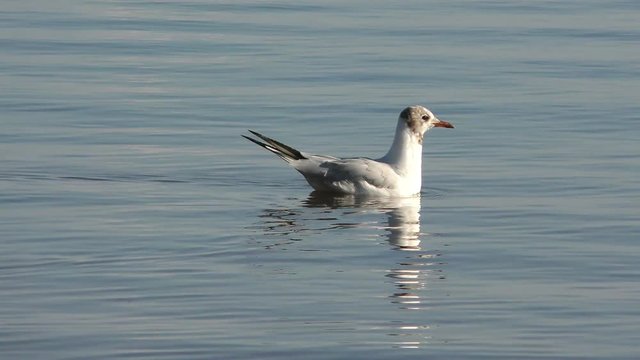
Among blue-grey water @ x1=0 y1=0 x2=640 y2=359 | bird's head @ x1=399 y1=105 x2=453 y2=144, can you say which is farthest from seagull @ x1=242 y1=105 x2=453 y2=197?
bird's head @ x1=399 y1=105 x2=453 y2=144

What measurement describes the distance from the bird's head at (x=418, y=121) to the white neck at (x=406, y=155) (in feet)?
0.15

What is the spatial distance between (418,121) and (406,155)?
612 millimetres

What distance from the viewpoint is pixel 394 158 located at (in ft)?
55.3

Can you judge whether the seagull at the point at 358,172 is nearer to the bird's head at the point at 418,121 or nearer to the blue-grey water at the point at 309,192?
the blue-grey water at the point at 309,192

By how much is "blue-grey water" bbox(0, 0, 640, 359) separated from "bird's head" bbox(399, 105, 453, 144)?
51 centimetres

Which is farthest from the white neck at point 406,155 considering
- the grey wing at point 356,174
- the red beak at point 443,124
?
the red beak at point 443,124

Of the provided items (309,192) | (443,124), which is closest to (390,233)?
(309,192)

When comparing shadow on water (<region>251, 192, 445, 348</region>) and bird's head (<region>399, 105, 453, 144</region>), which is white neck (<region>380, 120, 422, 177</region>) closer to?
bird's head (<region>399, 105, 453, 144</region>)

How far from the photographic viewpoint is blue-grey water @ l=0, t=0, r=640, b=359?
10352 mm

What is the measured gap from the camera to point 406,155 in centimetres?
1673

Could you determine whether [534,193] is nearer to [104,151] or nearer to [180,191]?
[180,191]

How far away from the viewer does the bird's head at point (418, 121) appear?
56.2 feet

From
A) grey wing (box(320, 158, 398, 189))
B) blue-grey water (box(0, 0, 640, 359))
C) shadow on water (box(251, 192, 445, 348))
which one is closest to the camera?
blue-grey water (box(0, 0, 640, 359))

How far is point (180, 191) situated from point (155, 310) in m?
5.44
